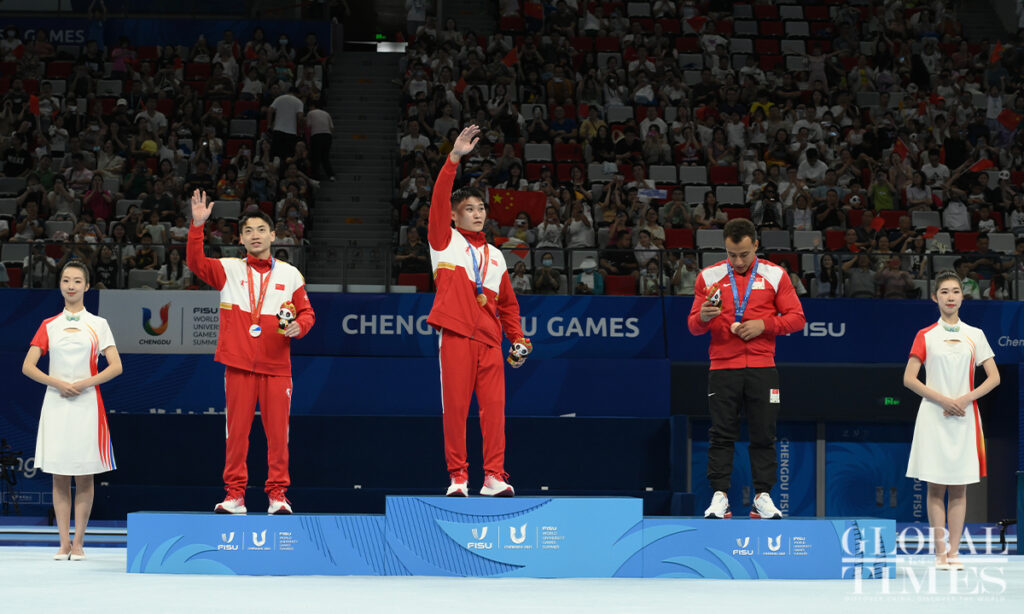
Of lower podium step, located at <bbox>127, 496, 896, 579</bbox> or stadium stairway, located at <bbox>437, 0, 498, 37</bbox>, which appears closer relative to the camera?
lower podium step, located at <bbox>127, 496, 896, 579</bbox>

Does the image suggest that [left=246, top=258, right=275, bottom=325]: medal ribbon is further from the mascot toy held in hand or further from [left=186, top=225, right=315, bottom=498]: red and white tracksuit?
the mascot toy held in hand

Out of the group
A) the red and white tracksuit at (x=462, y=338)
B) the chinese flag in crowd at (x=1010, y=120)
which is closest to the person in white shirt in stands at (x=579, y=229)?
the chinese flag in crowd at (x=1010, y=120)

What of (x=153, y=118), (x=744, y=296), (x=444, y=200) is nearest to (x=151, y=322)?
(x=153, y=118)

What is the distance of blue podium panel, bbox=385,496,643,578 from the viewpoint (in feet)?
21.7

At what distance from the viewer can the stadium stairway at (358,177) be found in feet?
42.5

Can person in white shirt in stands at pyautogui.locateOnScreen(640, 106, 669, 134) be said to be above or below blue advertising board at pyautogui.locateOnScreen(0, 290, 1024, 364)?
above

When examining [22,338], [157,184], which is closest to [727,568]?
[22,338]

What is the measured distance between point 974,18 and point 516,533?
19431 millimetres

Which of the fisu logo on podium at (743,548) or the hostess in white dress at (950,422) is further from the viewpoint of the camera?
the hostess in white dress at (950,422)

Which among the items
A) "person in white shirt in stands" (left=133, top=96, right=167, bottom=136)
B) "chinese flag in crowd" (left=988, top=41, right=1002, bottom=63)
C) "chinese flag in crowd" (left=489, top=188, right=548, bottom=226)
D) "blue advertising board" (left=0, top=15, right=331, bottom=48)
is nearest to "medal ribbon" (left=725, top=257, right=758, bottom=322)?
"chinese flag in crowd" (left=489, top=188, right=548, bottom=226)

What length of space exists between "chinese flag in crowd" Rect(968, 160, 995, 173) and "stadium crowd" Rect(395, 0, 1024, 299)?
24 mm

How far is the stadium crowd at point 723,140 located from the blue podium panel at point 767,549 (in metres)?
6.28

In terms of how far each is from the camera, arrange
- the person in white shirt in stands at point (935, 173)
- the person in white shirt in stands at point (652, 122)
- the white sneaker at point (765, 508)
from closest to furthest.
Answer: the white sneaker at point (765, 508)
the person in white shirt in stands at point (935, 173)
the person in white shirt in stands at point (652, 122)

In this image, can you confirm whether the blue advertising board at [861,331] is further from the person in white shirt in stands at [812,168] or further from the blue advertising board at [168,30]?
the blue advertising board at [168,30]
